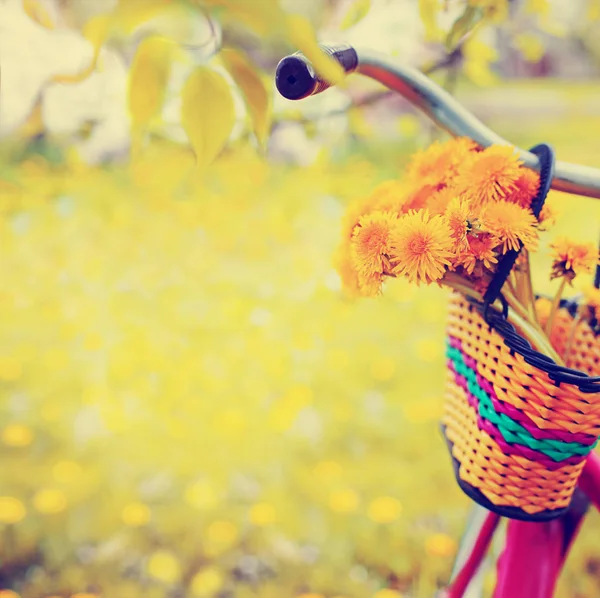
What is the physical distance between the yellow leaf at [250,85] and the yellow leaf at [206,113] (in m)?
0.01

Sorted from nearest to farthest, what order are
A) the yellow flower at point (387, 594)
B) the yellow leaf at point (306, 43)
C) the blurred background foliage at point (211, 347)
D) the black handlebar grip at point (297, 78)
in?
the yellow leaf at point (306, 43) < the black handlebar grip at point (297, 78) < the blurred background foliage at point (211, 347) < the yellow flower at point (387, 594)

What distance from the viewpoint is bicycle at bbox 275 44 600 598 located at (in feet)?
1.59

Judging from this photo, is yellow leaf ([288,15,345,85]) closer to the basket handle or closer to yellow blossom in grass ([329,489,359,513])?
the basket handle

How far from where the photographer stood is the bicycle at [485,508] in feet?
1.59

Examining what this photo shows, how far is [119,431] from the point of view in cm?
169

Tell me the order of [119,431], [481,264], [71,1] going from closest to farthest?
[71,1]
[481,264]
[119,431]

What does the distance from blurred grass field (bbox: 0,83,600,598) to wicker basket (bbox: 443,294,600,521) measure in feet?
0.53

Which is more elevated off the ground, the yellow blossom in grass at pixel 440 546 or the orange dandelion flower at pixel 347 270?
the orange dandelion flower at pixel 347 270

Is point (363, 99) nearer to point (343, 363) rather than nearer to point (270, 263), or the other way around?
point (343, 363)

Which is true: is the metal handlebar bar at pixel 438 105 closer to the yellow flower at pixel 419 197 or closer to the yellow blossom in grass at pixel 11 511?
the yellow flower at pixel 419 197

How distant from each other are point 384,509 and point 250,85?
121cm

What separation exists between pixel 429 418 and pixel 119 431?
89 centimetres

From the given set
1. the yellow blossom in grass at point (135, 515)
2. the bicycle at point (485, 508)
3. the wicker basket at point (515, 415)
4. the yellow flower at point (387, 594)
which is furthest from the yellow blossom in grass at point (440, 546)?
the wicker basket at point (515, 415)

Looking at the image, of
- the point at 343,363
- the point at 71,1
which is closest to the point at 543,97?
the point at 343,363
